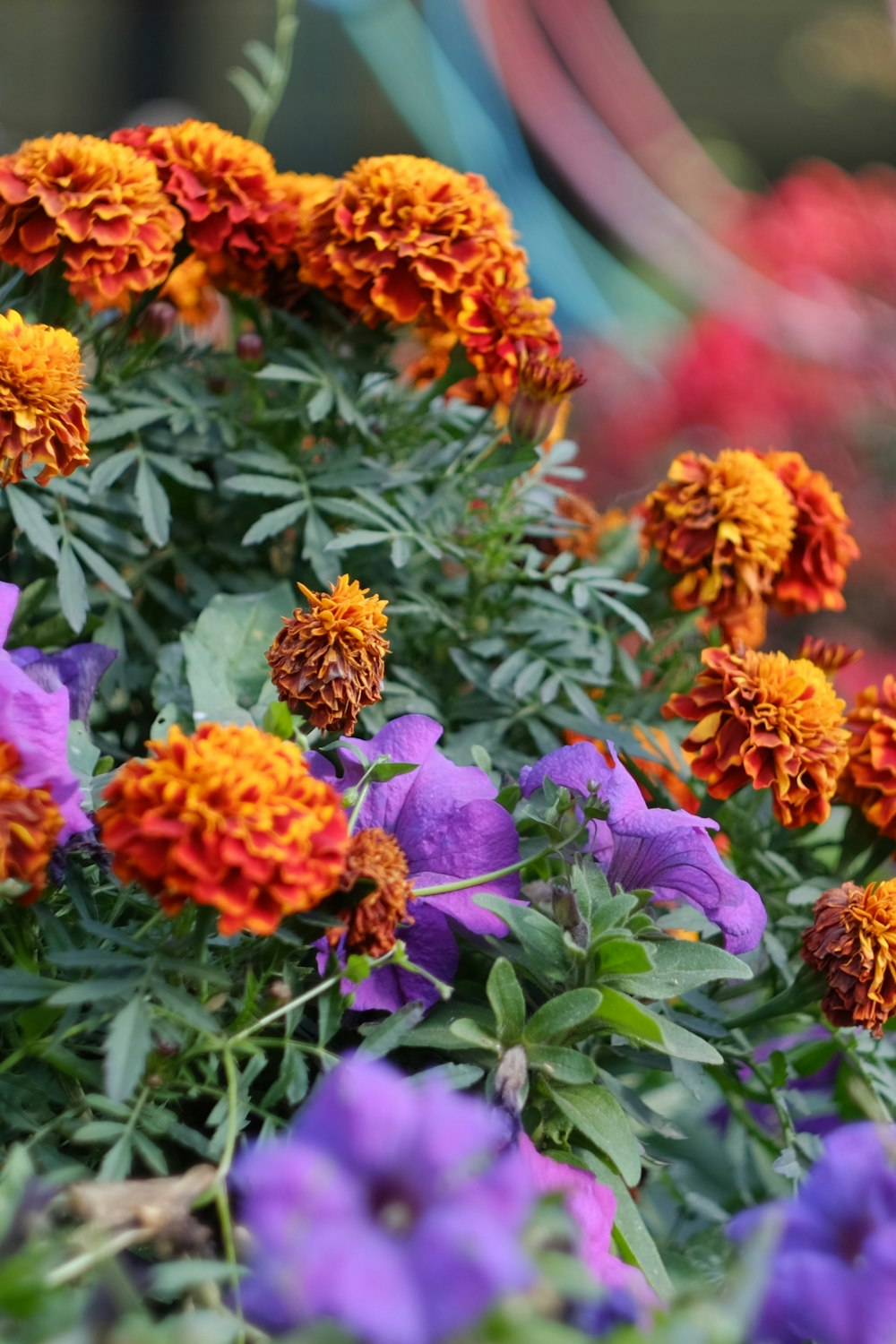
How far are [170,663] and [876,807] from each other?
0.42 meters

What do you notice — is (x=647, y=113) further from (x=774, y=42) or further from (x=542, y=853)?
(x=542, y=853)

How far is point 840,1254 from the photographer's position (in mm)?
387

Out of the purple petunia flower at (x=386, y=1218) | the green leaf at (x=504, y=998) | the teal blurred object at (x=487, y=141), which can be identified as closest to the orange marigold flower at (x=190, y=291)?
the green leaf at (x=504, y=998)

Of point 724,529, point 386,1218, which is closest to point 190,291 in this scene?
point 724,529

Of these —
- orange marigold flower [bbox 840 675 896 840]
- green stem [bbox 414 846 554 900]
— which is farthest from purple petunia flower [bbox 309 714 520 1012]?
orange marigold flower [bbox 840 675 896 840]

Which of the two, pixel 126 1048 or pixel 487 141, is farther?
pixel 487 141

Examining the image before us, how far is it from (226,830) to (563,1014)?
19 cm

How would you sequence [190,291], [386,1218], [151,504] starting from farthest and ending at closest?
[190,291] < [151,504] < [386,1218]

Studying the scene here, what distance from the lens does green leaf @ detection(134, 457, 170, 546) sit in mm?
753

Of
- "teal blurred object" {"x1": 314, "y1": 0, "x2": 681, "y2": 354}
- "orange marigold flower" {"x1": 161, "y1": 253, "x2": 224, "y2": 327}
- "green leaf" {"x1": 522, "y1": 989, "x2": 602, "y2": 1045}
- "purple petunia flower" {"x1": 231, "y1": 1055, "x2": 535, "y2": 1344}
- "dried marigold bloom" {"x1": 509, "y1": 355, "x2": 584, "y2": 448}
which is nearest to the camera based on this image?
"purple petunia flower" {"x1": 231, "y1": 1055, "x2": 535, "y2": 1344}

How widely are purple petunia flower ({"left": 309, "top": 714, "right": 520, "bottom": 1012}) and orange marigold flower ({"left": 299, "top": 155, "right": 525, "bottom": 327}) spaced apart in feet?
0.92

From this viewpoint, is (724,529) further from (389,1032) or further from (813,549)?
(389,1032)

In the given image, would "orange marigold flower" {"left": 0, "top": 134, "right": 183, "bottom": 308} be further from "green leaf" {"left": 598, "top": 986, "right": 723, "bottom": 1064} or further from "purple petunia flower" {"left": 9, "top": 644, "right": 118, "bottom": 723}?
"green leaf" {"left": 598, "top": 986, "right": 723, "bottom": 1064}

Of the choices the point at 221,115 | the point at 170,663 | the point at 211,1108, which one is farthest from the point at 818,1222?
the point at 221,115
